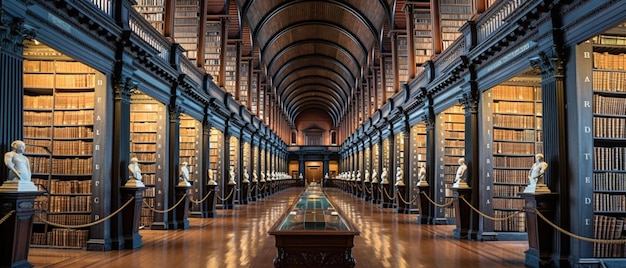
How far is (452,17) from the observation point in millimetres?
12164

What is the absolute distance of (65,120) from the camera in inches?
291

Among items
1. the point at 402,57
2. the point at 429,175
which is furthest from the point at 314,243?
the point at 402,57

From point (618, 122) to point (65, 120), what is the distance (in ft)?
23.1

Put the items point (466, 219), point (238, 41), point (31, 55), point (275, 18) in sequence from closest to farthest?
1. point (31, 55)
2. point (466, 219)
3. point (238, 41)
4. point (275, 18)

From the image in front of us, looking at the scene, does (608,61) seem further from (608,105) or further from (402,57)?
(402,57)

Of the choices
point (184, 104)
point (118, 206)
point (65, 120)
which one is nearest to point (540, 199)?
point (118, 206)

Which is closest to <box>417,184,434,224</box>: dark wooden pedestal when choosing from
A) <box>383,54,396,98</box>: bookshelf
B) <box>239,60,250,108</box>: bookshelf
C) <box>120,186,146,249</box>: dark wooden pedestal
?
<box>120,186,146,249</box>: dark wooden pedestal

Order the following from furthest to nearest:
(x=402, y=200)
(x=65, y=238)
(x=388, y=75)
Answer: (x=388, y=75), (x=402, y=200), (x=65, y=238)

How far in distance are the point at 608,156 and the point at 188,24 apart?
10.1 m

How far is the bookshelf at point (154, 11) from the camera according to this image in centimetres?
1009

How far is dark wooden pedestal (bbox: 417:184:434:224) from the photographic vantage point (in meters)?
10.8

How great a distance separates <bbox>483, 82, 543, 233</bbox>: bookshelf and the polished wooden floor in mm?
622

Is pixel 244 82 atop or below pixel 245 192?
atop

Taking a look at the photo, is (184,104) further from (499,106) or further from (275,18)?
(275,18)
